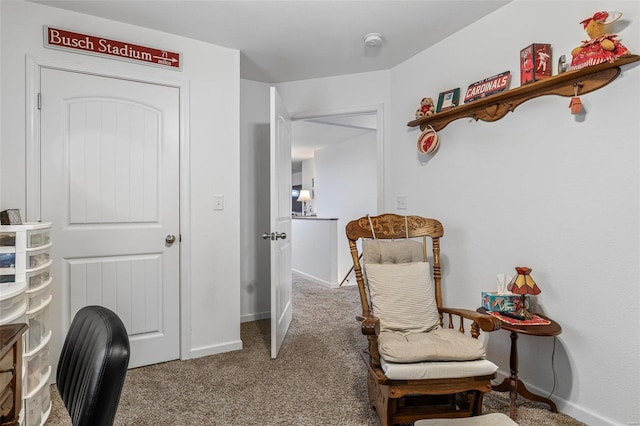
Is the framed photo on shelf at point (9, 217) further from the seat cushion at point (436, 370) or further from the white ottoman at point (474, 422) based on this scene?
the white ottoman at point (474, 422)

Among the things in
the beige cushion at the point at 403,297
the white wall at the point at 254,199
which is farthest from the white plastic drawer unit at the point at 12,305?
the white wall at the point at 254,199

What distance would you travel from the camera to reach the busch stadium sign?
2113 mm

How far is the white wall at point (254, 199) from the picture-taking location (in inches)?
135

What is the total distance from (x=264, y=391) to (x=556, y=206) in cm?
199

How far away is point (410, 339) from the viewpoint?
69.7 inches

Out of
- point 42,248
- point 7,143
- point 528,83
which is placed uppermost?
point 528,83

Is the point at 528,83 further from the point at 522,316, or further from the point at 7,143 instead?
the point at 7,143

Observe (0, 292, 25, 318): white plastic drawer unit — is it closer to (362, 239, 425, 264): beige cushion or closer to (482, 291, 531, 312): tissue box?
(362, 239, 425, 264): beige cushion

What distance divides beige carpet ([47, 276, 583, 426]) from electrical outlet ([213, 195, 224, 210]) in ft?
3.67

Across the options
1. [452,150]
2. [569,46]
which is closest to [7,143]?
[452,150]

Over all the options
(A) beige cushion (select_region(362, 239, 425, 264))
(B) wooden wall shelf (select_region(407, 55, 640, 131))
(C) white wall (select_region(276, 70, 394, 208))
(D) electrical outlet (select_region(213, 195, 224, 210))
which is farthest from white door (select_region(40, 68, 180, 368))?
(B) wooden wall shelf (select_region(407, 55, 640, 131))

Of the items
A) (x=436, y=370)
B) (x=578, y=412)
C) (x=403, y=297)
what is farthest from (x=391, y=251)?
(x=578, y=412)

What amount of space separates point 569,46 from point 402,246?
4.61 feet

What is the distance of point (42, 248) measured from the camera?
1725 mm
